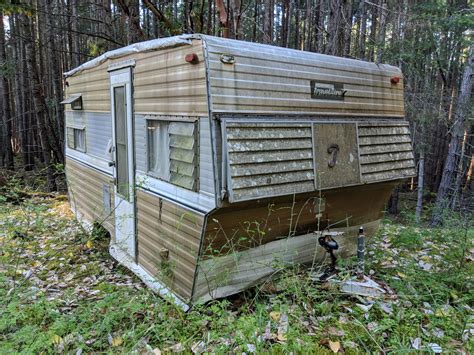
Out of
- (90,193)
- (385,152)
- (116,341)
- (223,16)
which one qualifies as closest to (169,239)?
(116,341)

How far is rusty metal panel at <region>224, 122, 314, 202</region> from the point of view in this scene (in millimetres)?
3252

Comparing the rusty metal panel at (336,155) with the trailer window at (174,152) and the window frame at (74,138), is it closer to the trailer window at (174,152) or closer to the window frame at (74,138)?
the trailer window at (174,152)

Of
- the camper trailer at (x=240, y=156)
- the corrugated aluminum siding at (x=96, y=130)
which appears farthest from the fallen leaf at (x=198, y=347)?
the corrugated aluminum siding at (x=96, y=130)

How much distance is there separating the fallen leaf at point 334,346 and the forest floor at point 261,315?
15 millimetres

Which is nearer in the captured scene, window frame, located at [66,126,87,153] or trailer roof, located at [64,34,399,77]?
trailer roof, located at [64,34,399,77]

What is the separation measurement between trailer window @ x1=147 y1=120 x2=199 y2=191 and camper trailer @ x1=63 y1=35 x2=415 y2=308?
0.02m

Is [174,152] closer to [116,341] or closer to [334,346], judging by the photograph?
[116,341]

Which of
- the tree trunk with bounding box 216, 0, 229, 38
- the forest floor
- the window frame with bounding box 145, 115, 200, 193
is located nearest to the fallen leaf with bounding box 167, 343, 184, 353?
the forest floor

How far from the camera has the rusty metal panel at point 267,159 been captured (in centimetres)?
325

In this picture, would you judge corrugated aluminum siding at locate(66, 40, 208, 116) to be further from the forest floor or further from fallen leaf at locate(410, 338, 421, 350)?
fallen leaf at locate(410, 338, 421, 350)

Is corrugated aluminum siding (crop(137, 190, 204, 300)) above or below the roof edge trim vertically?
below

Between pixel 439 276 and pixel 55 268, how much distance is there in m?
5.00

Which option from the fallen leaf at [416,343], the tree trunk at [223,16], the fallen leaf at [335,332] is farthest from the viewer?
the tree trunk at [223,16]

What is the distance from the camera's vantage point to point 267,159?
11.4 ft
